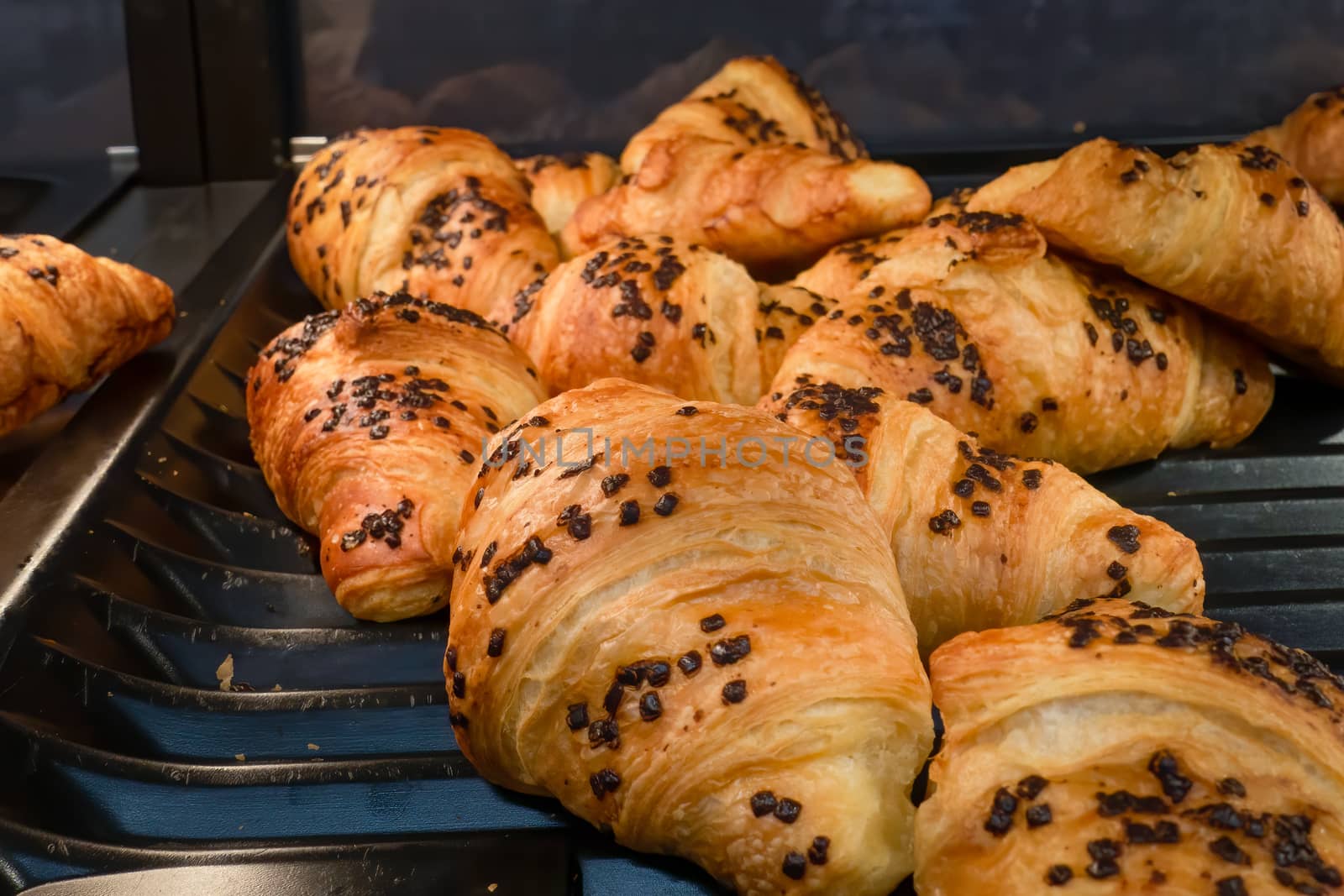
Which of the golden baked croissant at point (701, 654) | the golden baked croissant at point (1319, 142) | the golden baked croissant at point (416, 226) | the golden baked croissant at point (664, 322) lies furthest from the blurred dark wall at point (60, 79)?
the golden baked croissant at point (1319, 142)

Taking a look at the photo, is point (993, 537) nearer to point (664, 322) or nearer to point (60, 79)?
point (664, 322)

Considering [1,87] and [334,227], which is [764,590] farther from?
[1,87]

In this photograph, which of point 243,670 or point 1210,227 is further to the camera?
point 1210,227

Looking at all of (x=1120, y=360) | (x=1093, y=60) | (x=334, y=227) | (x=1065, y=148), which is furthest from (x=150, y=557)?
(x=1093, y=60)

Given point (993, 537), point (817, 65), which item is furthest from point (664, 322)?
point (817, 65)

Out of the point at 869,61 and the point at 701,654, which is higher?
the point at 869,61

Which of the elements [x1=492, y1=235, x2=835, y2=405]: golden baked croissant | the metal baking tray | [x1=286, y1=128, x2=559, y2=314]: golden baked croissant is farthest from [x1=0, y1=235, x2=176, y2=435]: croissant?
[x1=492, y1=235, x2=835, y2=405]: golden baked croissant

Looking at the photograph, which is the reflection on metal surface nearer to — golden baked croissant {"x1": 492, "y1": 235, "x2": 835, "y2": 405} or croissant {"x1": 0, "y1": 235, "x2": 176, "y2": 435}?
croissant {"x1": 0, "y1": 235, "x2": 176, "y2": 435}
